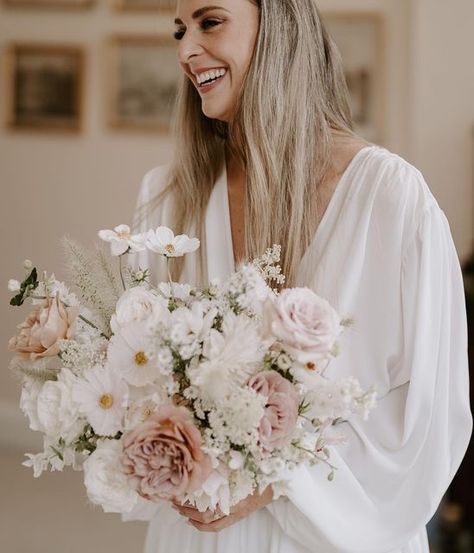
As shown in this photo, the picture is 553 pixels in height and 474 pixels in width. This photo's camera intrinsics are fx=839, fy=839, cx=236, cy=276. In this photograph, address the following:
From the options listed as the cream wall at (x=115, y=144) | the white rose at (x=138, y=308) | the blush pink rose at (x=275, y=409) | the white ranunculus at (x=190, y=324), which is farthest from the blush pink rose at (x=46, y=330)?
the cream wall at (x=115, y=144)

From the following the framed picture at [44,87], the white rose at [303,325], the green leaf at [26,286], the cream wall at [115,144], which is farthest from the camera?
the framed picture at [44,87]

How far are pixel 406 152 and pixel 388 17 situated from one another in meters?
0.85

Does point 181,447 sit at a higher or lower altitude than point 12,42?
lower

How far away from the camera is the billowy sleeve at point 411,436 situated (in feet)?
5.44

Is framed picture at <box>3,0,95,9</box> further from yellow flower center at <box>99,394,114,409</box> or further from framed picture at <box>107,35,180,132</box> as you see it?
yellow flower center at <box>99,394,114,409</box>

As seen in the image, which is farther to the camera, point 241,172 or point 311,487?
point 241,172

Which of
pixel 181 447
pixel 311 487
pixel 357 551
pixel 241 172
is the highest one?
pixel 241 172

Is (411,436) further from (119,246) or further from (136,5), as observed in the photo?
(136,5)

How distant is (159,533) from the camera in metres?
1.91

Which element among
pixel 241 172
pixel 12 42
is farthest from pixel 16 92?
pixel 241 172

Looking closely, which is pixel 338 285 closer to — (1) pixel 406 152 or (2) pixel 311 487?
(2) pixel 311 487

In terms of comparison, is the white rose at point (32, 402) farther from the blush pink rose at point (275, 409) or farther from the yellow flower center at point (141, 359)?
the blush pink rose at point (275, 409)

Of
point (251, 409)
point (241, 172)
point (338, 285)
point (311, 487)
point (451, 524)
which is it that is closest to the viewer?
point (451, 524)

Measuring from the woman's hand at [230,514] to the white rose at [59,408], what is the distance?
289 millimetres
